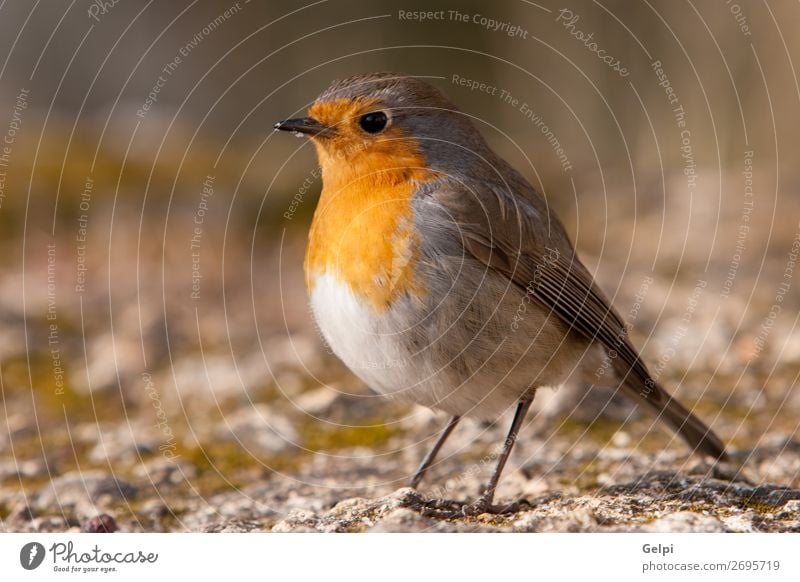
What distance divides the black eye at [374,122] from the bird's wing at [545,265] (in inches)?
13.4

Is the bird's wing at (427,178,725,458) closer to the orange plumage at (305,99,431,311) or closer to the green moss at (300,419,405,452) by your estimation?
the orange plumage at (305,99,431,311)

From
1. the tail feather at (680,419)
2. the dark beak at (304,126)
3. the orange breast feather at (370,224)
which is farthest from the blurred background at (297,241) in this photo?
the dark beak at (304,126)

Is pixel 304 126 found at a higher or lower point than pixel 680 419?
higher

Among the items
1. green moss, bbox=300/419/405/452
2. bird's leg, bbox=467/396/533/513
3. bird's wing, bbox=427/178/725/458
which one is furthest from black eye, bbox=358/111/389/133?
green moss, bbox=300/419/405/452

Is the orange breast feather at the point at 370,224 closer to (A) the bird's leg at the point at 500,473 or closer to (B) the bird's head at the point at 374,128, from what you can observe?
(B) the bird's head at the point at 374,128

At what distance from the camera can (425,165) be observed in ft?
12.6

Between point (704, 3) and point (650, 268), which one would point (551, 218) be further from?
point (704, 3)

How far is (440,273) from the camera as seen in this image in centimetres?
353
